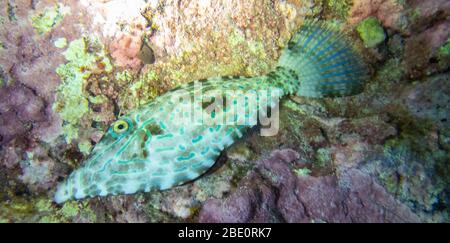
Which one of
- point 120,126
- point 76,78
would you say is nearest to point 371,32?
point 120,126

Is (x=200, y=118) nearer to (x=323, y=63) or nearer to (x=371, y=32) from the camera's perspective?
(x=323, y=63)

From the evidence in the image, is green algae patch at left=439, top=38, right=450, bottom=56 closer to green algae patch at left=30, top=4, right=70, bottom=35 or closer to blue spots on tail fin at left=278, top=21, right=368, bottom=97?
blue spots on tail fin at left=278, top=21, right=368, bottom=97

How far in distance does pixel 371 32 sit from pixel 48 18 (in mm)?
4082

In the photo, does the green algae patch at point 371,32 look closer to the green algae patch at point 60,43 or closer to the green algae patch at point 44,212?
the green algae patch at point 60,43

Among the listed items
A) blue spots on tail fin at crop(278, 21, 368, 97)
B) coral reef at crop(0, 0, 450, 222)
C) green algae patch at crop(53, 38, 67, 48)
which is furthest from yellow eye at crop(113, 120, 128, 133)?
blue spots on tail fin at crop(278, 21, 368, 97)

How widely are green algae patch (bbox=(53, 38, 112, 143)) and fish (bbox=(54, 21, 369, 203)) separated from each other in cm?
50

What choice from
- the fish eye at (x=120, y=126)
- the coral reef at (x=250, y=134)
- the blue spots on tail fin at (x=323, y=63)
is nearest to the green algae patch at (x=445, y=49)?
the coral reef at (x=250, y=134)

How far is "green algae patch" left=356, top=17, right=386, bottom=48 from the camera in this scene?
3795 millimetres

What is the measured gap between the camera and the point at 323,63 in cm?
392

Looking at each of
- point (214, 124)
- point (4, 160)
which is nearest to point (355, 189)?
point (214, 124)

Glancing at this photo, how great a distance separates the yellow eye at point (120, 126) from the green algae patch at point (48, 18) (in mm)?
1385

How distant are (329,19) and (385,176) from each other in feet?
7.87

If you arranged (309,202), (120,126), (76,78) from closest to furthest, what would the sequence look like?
1. (309,202)
2. (120,126)
3. (76,78)
